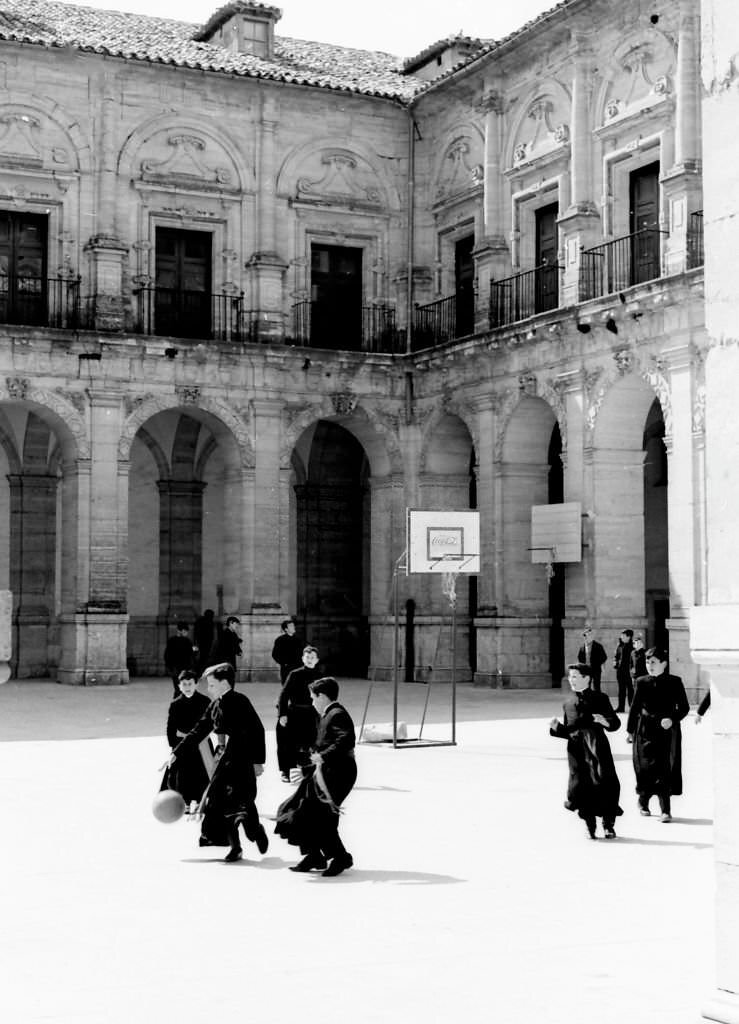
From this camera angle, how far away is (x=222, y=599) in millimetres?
32094

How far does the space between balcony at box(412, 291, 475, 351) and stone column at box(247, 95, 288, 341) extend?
8.67 feet

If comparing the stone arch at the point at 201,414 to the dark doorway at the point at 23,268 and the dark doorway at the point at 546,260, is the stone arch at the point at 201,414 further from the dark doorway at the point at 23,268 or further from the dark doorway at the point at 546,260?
the dark doorway at the point at 546,260

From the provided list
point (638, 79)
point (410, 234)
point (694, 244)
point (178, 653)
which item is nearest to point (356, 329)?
point (410, 234)

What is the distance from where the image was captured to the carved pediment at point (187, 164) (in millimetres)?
29609

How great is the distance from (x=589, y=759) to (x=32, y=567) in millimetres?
21316

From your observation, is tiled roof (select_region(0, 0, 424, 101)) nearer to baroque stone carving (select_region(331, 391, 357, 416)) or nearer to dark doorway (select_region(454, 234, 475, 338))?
dark doorway (select_region(454, 234, 475, 338))

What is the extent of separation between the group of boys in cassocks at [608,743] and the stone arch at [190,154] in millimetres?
18898

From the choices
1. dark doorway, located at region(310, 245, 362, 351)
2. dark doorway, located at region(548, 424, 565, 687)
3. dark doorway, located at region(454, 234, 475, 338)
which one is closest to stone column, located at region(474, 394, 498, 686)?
dark doorway, located at region(548, 424, 565, 687)

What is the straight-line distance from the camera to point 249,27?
3197 centimetres

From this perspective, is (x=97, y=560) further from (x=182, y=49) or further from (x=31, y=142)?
(x=182, y=49)

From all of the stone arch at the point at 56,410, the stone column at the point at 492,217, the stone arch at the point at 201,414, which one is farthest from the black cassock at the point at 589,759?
the stone arch at the point at 201,414

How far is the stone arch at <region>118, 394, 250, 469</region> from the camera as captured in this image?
28.9 meters

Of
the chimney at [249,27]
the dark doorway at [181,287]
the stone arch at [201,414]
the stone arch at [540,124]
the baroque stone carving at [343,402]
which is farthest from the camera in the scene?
the chimney at [249,27]

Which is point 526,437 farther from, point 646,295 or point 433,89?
point 433,89
